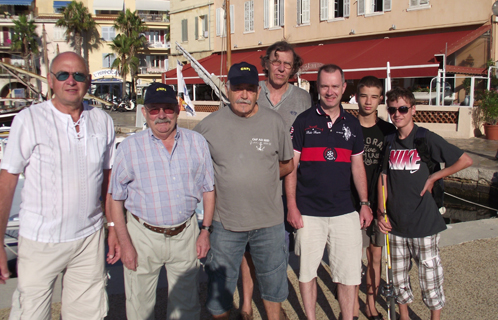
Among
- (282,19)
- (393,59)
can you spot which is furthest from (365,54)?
(282,19)

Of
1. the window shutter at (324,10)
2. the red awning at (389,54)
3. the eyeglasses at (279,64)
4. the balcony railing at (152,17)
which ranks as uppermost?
the balcony railing at (152,17)

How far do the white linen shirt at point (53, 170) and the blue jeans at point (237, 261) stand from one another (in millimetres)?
947

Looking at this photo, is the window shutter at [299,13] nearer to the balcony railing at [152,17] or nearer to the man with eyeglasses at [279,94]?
the man with eyeglasses at [279,94]

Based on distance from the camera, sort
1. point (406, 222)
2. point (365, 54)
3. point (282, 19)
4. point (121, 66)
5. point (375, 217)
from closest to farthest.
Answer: point (406, 222)
point (375, 217)
point (365, 54)
point (282, 19)
point (121, 66)

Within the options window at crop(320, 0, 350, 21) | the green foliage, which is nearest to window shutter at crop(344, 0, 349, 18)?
window at crop(320, 0, 350, 21)

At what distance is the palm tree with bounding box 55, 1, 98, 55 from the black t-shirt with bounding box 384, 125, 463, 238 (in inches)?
1987

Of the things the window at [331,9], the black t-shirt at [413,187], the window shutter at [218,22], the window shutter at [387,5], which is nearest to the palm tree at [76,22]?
the window shutter at [218,22]

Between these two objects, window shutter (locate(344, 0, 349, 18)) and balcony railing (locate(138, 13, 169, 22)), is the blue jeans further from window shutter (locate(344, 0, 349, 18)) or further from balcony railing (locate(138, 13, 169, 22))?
balcony railing (locate(138, 13, 169, 22))

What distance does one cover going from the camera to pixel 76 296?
2.66 m

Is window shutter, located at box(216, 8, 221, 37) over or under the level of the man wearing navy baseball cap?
over

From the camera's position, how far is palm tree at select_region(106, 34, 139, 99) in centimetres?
4597

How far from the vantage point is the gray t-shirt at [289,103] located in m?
3.57

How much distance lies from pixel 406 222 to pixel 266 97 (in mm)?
1571

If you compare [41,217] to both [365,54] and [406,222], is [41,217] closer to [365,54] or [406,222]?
[406,222]
